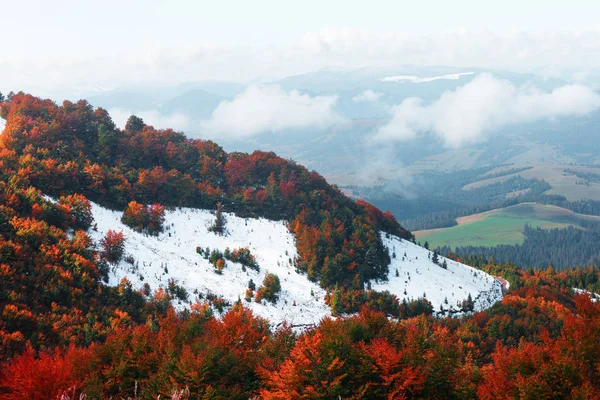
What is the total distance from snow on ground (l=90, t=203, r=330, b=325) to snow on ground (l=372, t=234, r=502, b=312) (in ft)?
42.5

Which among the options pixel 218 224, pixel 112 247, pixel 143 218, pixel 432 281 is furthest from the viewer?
pixel 432 281

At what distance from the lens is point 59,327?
106 feet

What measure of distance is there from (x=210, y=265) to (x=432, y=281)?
3232 cm

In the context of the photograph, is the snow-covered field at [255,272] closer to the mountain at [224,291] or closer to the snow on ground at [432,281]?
the snow on ground at [432,281]

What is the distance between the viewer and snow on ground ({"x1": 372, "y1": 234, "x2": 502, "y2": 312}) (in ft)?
202

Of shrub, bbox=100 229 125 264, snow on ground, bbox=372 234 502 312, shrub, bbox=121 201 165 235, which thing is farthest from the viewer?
snow on ground, bbox=372 234 502 312

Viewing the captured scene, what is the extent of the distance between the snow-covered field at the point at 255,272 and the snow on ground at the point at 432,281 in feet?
0.46

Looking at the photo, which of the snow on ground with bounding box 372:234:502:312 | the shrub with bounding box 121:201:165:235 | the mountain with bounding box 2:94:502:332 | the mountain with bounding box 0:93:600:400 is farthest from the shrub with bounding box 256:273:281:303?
the snow on ground with bounding box 372:234:502:312

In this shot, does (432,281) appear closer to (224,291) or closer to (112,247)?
(224,291)

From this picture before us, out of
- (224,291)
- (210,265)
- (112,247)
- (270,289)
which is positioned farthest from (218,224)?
(112,247)

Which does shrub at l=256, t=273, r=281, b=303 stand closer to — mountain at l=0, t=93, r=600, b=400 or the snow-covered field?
mountain at l=0, t=93, r=600, b=400

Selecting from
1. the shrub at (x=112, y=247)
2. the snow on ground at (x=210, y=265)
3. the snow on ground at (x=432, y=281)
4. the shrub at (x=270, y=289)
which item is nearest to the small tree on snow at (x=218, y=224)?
the snow on ground at (x=210, y=265)

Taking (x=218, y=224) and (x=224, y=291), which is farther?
(x=218, y=224)

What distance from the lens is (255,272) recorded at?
55750mm
